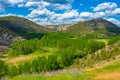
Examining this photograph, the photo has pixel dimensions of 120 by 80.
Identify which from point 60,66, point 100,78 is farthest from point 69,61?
point 100,78

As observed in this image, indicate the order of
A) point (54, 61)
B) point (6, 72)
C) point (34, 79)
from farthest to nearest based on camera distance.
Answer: point (54, 61) → point (6, 72) → point (34, 79)

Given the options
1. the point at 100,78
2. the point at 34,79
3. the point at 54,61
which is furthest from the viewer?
the point at 54,61

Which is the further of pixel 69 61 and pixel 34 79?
pixel 69 61

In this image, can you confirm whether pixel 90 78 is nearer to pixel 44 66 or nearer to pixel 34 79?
pixel 34 79

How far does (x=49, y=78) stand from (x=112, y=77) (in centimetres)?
971

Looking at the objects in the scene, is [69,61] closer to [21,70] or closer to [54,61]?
[54,61]

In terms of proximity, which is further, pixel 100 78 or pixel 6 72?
pixel 6 72

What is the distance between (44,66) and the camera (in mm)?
149500

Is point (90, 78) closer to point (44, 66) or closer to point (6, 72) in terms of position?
point (6, 72)

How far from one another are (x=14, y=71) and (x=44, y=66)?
638 inches

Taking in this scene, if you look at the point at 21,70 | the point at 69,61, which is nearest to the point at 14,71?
the point at 21,70

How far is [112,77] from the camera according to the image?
47.6 metres

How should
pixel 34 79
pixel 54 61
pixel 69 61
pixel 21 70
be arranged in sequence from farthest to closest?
pixel 69 61, pixel 54 61, pixel 21 70, pixel 34 79

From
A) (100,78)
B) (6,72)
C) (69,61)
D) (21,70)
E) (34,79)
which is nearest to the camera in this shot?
(34,79)
